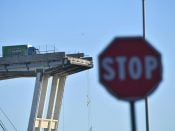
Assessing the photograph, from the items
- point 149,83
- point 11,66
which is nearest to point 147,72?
point 149,83

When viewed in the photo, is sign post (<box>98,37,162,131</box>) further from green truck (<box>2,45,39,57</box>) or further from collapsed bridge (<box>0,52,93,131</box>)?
green truck (<box>2,45,39,57</box>)

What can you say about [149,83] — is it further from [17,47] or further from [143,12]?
[17,47]

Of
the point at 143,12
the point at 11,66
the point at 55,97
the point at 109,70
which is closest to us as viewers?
the point at 109,70

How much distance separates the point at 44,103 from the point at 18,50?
10968 millimetres

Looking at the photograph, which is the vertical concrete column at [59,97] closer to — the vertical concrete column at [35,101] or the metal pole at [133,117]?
the vertical concrete column at [35,101]

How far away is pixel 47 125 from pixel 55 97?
681 centimetres

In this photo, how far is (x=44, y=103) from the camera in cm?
10044

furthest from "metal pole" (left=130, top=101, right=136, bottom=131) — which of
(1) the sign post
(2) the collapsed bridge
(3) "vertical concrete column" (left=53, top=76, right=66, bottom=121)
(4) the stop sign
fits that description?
(3) "vertical concrete column" (left=53, top=76, right=66, bottom=121)

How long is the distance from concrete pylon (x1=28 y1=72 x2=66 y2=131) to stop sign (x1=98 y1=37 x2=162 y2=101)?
87862mm

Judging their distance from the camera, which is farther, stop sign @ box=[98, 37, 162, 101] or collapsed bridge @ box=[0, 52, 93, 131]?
collapsed bridge @ box=[0, 52, 93, 131]

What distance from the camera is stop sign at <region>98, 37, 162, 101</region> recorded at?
7.47 meters

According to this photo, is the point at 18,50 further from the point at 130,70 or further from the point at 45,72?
the point at 130,70

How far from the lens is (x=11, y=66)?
95375 mm

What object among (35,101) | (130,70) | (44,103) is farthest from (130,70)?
(44,103)
